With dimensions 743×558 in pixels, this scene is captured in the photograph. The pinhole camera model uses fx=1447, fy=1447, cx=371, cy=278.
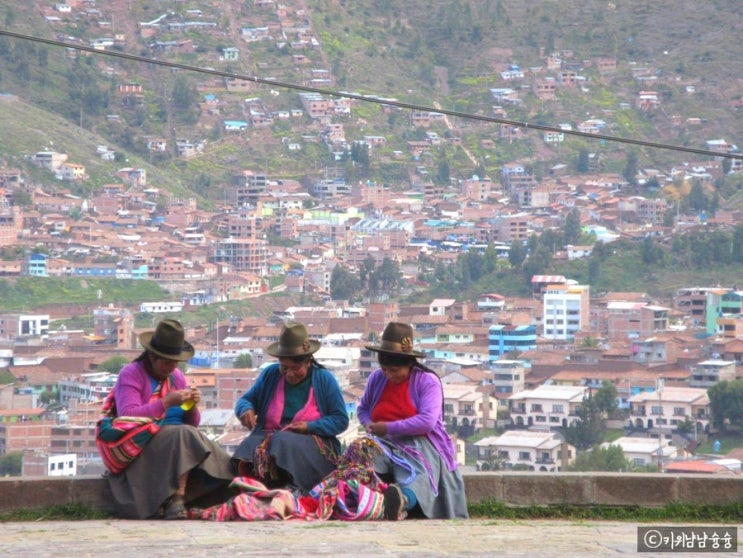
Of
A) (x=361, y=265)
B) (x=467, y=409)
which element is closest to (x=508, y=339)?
(x=467, y=409)

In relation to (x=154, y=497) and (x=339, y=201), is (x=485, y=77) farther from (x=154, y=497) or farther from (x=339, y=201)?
(x=154, y=497)

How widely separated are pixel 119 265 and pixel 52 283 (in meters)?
4.21

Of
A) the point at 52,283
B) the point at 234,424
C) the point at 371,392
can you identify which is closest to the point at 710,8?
the point at 52,283

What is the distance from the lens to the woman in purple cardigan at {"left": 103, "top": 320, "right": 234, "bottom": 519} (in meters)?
4.16

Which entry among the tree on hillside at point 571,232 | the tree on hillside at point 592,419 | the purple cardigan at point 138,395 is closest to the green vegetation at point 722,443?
the tree on hillside at point 592,419

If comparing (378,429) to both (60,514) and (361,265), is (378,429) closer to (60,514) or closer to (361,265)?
(60,514)

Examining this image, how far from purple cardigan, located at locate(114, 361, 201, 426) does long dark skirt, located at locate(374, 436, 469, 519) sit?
602 millimetres

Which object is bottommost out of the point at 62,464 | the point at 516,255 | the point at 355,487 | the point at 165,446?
the point at 62,464

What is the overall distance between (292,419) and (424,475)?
465mm


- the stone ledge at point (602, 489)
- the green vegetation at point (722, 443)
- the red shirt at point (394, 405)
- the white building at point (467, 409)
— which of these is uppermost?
the red shirt at point (394, 405)

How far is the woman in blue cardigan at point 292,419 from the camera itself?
4.26 meters

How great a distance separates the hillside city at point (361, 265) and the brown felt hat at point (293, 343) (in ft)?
56.1

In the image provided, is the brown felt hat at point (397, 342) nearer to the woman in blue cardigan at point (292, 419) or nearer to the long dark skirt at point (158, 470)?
the woman in blue cardigan at point (292, 419)

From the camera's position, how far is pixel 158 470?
4156mm
